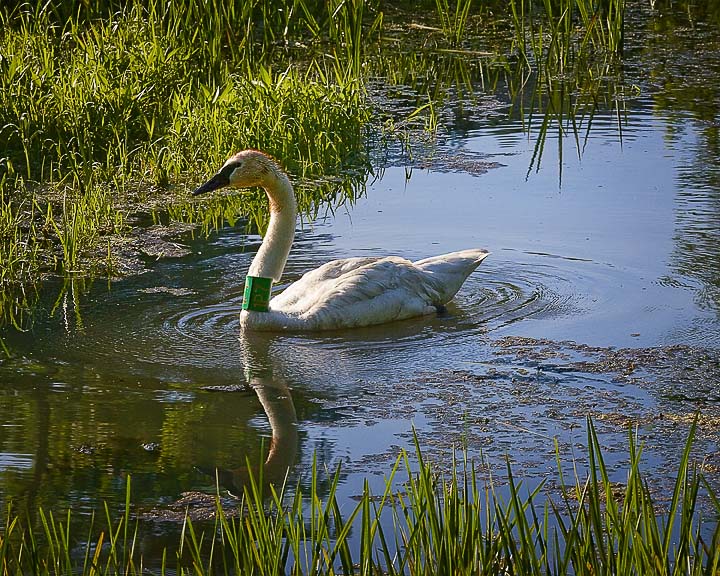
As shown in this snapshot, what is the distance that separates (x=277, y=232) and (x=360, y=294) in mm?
638

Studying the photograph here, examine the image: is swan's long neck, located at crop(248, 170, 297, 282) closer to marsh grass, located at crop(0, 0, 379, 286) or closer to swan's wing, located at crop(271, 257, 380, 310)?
swan's wing, located at crop(271, 257, 380, 310)

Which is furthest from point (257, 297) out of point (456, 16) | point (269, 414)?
point (456, 16)

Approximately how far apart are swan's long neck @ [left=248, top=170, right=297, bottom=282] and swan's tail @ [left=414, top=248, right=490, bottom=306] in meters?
0.75

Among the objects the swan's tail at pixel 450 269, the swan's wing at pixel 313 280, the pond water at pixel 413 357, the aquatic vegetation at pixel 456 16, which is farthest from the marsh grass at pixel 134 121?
the swan's tail at pixel 450 269

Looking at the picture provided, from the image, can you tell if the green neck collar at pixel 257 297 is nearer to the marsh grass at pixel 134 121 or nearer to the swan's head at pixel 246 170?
the swan's head at pixel 246 170

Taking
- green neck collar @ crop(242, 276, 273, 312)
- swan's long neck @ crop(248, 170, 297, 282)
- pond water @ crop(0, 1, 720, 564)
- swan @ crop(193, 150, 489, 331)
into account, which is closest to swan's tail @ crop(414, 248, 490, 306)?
swan @ crop(193, 150, 489, 331)

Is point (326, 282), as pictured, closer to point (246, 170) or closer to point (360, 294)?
point (360, 294)

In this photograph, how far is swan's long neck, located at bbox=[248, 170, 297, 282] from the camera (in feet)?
24.0

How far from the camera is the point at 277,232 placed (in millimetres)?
7414

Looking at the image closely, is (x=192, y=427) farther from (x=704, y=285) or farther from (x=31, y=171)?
(x=31, y=171)

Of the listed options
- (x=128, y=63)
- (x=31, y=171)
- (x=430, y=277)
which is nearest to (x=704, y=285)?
(x=430, y=277)

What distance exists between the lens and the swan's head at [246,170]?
24.7ft

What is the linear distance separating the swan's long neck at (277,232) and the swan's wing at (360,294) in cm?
17

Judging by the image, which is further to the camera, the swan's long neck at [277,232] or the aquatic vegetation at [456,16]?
the swan's long neck at [277,232]
